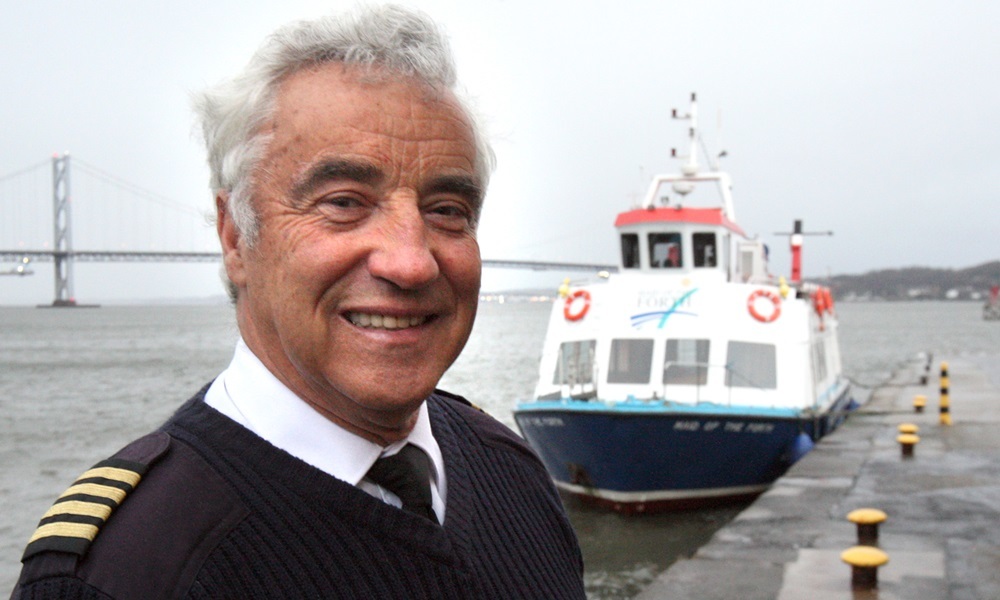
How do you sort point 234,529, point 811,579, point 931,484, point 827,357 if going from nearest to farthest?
point 234,529 → point 811,579 → point 931,484 → point 827,357

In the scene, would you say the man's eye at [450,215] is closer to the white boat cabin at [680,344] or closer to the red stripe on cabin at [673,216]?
the white boat cabin at [680,344]

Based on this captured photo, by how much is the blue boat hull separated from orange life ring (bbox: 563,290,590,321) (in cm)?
159

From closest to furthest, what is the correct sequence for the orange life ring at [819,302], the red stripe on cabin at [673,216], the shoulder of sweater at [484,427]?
1. the shoulder of sweater at [484,427]
2. the red stripe on cabin at [673,216]
3. the orange life ring at [819,302]

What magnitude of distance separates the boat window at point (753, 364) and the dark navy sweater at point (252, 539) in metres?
11.2

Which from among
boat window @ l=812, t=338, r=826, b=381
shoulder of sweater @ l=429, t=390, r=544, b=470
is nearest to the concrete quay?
boat window @ l=812, t=338, r=826, b=381

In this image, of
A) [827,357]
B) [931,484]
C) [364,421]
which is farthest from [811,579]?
[827,357]

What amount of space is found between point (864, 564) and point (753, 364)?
639 cm

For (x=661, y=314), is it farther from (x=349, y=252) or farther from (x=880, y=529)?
(x=349, y=252)

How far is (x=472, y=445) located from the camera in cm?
194

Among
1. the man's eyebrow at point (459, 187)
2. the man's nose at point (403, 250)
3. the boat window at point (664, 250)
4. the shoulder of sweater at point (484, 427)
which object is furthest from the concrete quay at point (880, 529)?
the man's nose at point (403, 250)

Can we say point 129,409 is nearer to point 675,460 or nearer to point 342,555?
point 675,460

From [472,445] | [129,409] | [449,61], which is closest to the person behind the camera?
[449,61]

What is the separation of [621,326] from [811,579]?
6.23m

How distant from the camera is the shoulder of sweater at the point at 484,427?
2.00 metres
